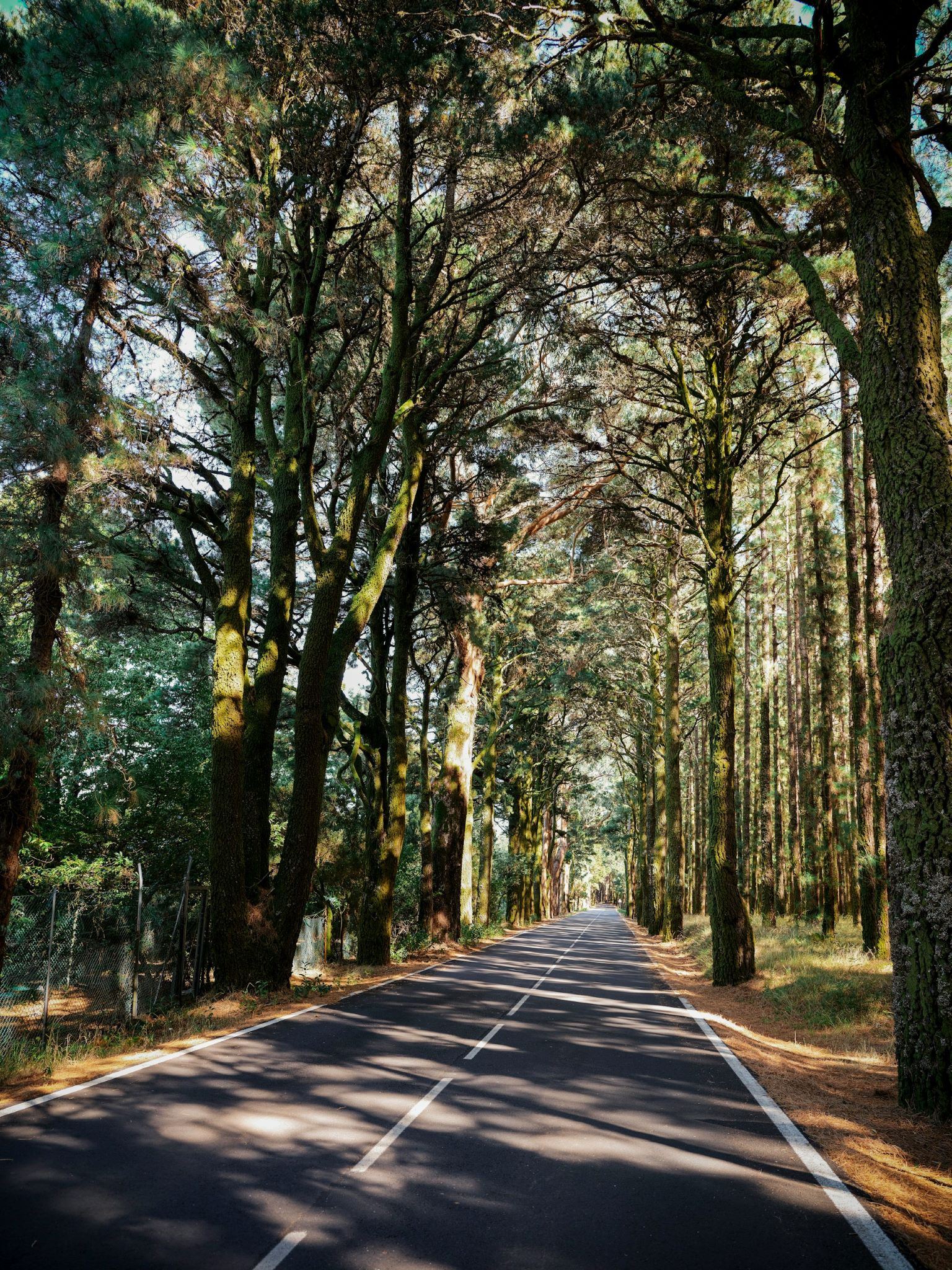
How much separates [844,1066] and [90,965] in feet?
38.2

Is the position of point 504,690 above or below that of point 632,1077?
above

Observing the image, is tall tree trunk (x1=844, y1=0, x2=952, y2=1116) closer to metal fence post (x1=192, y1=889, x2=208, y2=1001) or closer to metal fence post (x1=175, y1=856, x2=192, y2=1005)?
metal fence post (x1=175, y1=856, x2=192, y2=1005)

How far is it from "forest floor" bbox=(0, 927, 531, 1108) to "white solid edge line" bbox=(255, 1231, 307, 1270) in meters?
3.84

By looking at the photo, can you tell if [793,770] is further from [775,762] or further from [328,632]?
[328,632]

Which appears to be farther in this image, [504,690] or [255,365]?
[504,690]

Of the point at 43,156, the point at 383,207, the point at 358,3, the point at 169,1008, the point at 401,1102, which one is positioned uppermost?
the point at 383,207

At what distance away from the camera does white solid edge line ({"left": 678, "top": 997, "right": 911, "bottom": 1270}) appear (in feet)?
13.3

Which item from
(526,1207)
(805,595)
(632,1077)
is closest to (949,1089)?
(632,1077)

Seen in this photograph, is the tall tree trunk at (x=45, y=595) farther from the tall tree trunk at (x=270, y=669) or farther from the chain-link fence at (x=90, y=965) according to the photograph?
the tall tree trunk at (x=270, y=669)

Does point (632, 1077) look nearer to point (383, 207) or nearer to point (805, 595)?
point (383, 207)

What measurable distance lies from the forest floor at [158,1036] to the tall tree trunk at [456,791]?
5991mm

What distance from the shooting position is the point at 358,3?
978 cm

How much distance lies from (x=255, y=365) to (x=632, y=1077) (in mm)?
11944

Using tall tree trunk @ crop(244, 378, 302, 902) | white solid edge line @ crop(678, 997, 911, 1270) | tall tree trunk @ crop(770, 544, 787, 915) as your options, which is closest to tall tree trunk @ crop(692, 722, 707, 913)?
tall tree trunk @ crop(770, 544, 787, 915)
